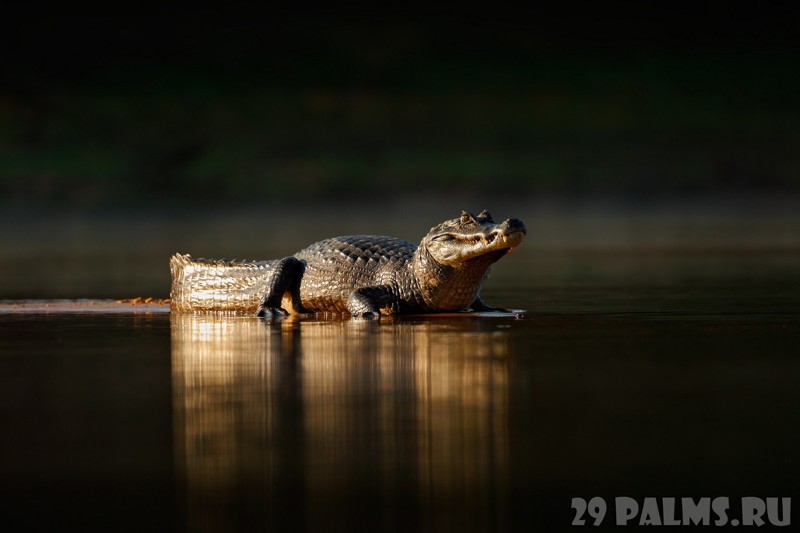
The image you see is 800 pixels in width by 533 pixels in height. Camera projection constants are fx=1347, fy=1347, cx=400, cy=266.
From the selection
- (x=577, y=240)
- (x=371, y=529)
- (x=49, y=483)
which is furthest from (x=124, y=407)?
(x=577, y=240)

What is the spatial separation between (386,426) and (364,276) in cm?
781

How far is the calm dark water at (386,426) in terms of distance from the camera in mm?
4848

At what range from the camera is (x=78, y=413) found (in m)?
6.74

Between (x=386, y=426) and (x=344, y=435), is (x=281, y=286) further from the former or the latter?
(x=344, y=435)

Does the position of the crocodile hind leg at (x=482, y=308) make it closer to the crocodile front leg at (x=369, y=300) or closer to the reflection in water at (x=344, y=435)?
the crocodile front leg at (x=369, y=300)

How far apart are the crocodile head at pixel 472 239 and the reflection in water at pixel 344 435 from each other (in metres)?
2.73

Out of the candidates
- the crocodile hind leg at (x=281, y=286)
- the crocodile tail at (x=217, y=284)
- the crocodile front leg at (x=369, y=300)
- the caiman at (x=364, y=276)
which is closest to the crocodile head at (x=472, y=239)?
the caiman at (x=364, y=276)

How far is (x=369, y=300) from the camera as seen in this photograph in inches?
528

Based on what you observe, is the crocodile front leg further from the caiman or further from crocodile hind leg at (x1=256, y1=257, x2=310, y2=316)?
crocodile hind leg at (x1=256, y1=257, x2=310, y2=316)

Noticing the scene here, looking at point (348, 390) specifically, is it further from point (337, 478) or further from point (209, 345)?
point (209, 345)

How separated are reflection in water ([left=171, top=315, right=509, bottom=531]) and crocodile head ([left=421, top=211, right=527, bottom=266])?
8.95ft

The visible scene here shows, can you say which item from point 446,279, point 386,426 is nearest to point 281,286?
point 446,279

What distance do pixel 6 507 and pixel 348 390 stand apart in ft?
8.94

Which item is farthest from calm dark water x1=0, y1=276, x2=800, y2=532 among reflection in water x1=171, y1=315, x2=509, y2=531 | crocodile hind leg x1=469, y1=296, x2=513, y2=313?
crocodile hind leg x1=469, y1=296, x2=513, y2=313
